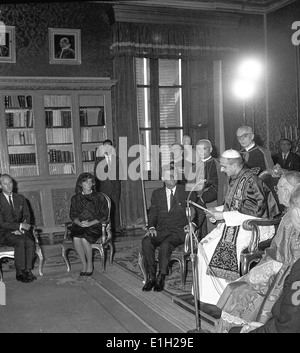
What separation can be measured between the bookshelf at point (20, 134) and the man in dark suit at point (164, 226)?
11.8 ft

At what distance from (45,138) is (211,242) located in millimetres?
4563

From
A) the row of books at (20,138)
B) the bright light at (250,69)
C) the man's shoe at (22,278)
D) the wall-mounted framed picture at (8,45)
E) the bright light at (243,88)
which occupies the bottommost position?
the man's shoe at (22,278)

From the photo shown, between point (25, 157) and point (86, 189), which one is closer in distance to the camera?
point (86, 189)

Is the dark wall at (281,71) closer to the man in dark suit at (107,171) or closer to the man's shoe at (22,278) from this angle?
the man in dark suit at (107,171)

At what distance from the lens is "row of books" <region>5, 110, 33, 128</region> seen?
8133 mm

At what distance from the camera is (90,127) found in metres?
8.62

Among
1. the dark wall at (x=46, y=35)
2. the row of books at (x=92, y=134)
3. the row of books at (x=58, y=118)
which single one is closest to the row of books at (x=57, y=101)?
the row of books at (x=58, y=118)

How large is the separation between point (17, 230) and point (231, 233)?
2542 mm

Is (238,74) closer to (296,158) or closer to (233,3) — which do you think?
(233,3)

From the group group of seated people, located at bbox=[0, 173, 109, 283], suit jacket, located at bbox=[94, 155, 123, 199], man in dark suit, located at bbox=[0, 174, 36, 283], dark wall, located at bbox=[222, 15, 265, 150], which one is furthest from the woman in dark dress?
dark wall, located at bbox=[222, 15, 265, 150]

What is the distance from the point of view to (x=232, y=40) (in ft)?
30.4

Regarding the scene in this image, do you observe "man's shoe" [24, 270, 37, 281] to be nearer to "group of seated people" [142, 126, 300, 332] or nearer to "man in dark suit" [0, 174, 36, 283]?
"man in dark suit" [0, 174, 36, 283]

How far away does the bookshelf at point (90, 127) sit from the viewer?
859 cm

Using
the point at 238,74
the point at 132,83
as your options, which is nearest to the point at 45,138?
the point at 132,83
